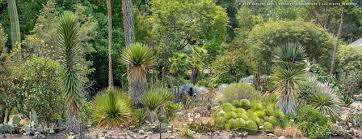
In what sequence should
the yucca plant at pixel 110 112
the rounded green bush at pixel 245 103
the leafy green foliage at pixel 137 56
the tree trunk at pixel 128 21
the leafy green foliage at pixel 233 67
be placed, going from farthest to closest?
1. the leafy green foliage at pixel 233 67
2. the tree trunk at pixel 128 21
3. the rounded green bush at pixel 245 103
4. the leafy green foliage at pixel 137 56
5. the yucca plant at pixel 110 112

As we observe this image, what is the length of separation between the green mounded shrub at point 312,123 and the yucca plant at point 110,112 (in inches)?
193

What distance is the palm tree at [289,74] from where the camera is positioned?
14.4 meters

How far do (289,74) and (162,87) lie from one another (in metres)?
4.43

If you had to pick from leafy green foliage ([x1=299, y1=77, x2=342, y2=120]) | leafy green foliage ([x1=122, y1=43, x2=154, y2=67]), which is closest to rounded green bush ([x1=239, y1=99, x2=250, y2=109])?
leafy green foliage ([x1=299, y1=77, x2=342, y2=120])

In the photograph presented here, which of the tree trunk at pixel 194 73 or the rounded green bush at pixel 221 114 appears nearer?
the rounded green bush at pixel 221 114

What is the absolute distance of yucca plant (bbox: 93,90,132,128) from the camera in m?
13.2

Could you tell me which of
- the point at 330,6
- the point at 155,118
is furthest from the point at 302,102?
the point at 330,6

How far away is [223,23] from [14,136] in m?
13.4

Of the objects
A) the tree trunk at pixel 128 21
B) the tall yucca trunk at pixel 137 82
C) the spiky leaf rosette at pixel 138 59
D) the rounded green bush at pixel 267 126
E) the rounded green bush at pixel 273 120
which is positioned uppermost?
the tree trunk at pixel 128 21

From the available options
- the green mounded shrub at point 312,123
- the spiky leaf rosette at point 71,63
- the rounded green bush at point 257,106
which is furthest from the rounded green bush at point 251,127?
the spiky leaf rosette at point 71,63

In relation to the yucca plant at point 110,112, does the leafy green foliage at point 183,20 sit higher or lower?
higher

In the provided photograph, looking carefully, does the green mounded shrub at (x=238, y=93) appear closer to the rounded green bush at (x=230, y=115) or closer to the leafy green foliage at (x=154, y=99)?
the rounded green bush at (x=230, y=115)

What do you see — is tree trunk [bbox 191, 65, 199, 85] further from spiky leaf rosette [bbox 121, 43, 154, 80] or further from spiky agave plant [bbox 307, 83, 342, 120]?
spiky leaf rosette [bbox 121, 43, 154, 80]

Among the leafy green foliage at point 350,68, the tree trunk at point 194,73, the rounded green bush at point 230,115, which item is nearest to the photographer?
the rounded green bush at point 230,115
